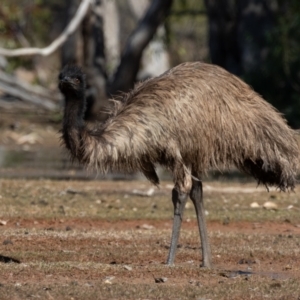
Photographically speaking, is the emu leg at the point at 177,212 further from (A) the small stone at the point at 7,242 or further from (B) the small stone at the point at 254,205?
(B) the small stone at the point at 254,205

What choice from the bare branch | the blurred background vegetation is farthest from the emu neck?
the blurred background vegetation

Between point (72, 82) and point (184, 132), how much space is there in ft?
3.11

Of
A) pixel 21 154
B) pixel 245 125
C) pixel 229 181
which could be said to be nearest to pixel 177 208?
pixel 245 125

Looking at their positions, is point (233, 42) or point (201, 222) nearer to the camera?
point (201, 222)

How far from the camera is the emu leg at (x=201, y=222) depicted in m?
8.45

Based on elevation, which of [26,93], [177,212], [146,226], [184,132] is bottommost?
[26,93]

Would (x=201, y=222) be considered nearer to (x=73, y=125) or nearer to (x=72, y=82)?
(x=73, y=125)

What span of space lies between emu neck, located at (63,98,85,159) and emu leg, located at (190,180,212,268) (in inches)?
42.4

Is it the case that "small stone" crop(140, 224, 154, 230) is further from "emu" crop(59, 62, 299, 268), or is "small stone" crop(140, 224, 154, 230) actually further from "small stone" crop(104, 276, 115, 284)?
"small stone" crop(104, 276, 115, 284)

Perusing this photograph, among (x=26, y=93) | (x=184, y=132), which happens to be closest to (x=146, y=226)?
(x=184, y=132)

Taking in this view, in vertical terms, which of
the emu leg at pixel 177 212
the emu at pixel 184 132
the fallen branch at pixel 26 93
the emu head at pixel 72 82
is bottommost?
the fallen branch at pixel 26 93

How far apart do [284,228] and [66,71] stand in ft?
11.7

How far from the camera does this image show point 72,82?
330 inches

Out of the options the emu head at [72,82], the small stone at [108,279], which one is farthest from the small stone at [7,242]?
Answer: the small stone at [108,279]
